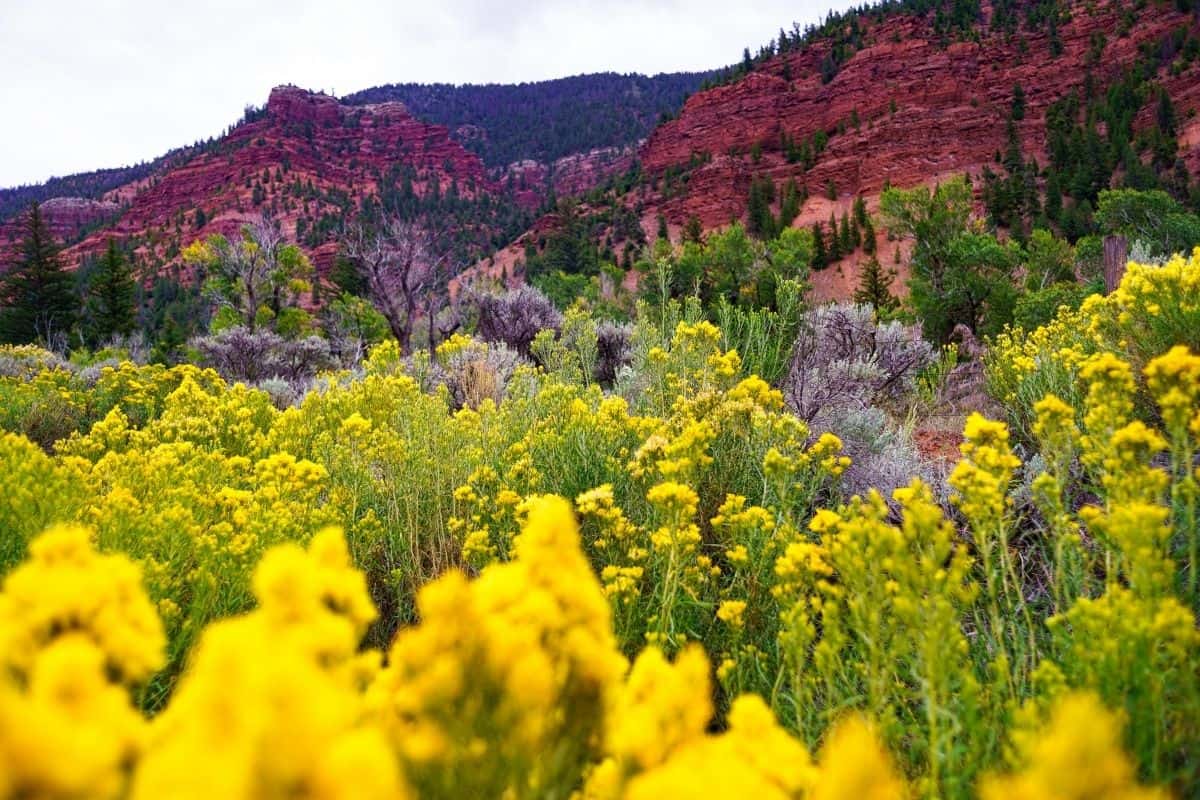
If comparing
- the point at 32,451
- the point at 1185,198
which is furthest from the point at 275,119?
the point at 32,451

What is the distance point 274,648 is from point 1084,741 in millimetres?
860

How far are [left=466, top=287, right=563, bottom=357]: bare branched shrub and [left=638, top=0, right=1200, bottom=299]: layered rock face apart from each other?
31319 mm

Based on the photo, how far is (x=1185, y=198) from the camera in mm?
34844

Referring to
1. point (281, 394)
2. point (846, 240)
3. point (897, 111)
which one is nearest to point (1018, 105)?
point (897, 111)

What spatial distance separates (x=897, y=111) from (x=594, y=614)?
2523 inches

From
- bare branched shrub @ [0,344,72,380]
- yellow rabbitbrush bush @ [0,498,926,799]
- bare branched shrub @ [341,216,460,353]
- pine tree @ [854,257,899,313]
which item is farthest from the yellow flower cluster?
pine tree @ [854,257,899,313]

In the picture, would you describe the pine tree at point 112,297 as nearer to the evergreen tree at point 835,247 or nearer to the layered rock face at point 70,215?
the evergreen tree at point 835,247

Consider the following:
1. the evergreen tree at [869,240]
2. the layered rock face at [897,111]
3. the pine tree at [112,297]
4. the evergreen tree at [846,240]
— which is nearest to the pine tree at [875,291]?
the layered rock face at [897,111]

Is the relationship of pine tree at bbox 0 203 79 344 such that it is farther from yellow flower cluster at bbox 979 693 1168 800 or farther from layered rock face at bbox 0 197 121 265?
layered rock face at bbox 0 197 121 265

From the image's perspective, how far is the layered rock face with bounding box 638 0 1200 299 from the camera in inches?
1923

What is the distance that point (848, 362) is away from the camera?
24.4 feet

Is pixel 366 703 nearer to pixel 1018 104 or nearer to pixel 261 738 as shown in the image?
pixel 261 738

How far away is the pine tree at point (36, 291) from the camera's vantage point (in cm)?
3381

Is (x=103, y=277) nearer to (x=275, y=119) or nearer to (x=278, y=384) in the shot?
(x=278, y=384)
